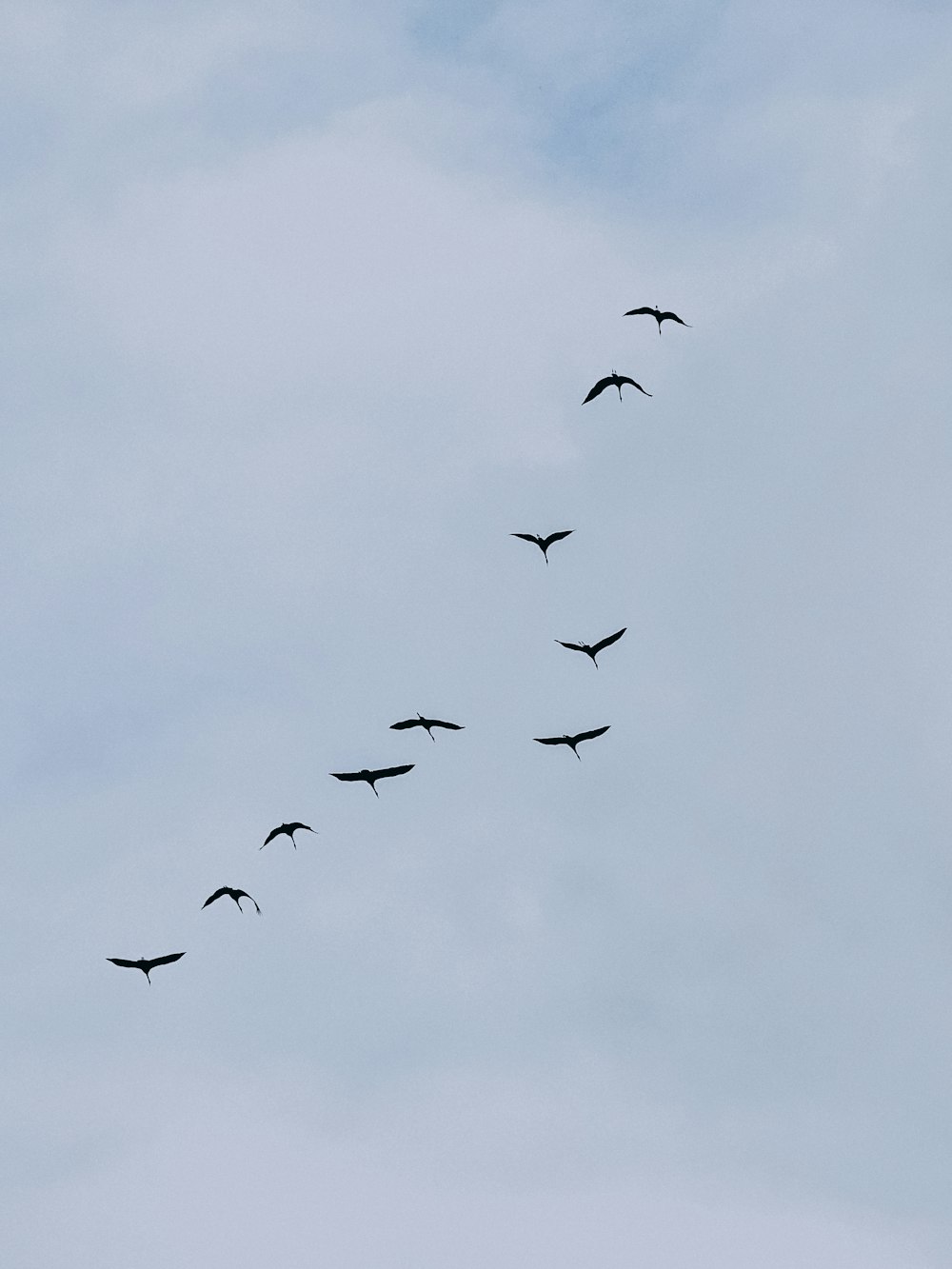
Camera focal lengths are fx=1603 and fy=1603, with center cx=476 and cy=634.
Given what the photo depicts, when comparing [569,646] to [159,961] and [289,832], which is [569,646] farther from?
[159,961]

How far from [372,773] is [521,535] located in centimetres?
2011

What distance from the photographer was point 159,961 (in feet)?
398

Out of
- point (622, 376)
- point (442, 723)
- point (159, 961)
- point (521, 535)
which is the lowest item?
point (159, 961)

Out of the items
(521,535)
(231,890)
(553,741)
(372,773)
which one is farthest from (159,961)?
(521,535)

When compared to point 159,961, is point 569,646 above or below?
above

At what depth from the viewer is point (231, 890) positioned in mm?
117438

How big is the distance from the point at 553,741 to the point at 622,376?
26938mm

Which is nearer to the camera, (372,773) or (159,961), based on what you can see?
(372,773)

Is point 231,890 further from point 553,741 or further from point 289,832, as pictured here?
point 553,741

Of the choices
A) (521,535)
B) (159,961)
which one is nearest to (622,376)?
(521,535)

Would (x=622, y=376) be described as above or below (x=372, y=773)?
above

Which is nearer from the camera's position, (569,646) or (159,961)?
(569,646)

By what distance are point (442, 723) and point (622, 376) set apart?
28.0 m

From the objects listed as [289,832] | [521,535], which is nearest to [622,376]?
[521,535]
